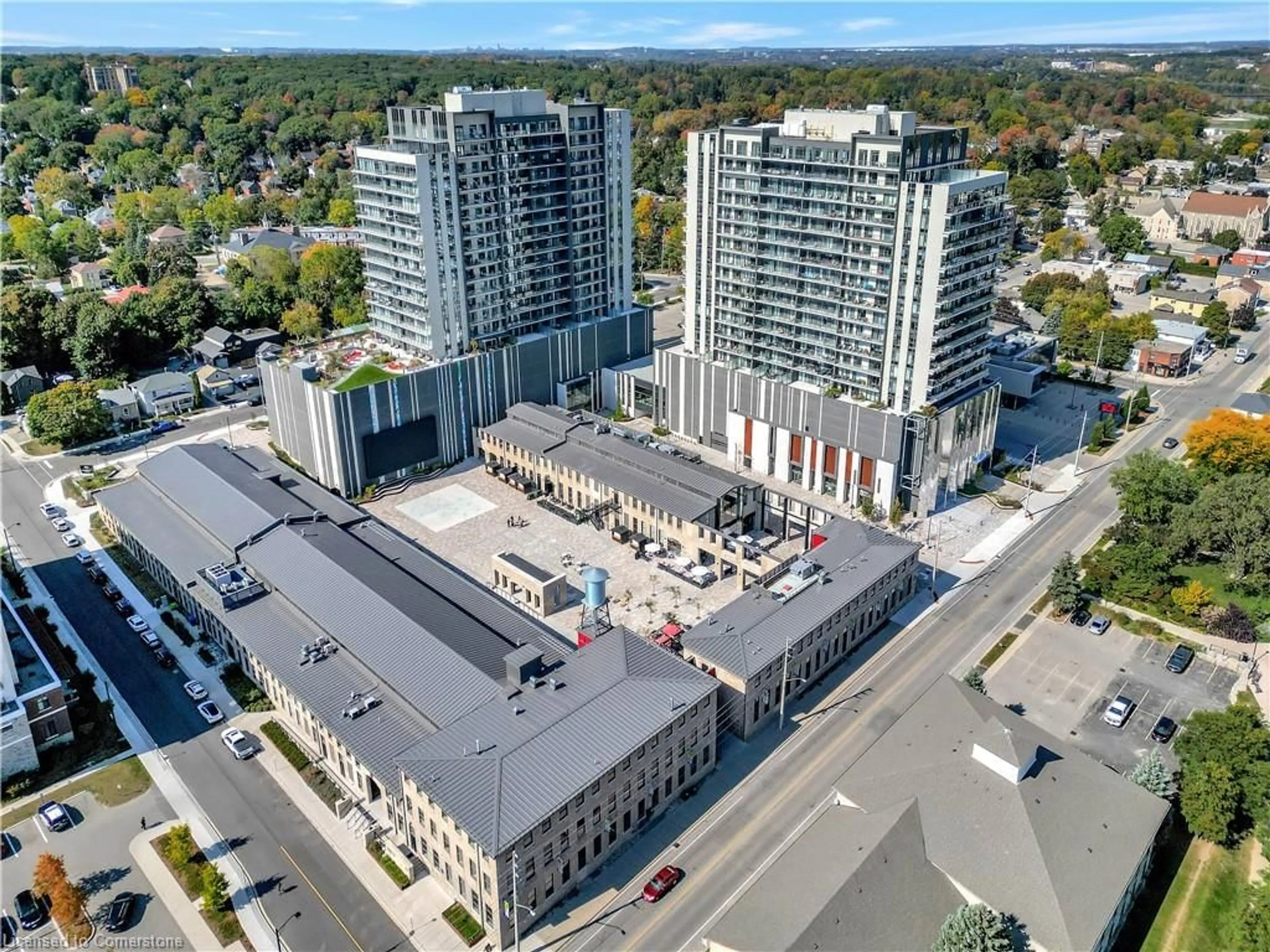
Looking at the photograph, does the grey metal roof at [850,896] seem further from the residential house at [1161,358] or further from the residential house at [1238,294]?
the residential house at [1238,294]

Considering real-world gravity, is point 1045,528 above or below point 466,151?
below

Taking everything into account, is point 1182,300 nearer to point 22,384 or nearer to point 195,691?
point 195,691

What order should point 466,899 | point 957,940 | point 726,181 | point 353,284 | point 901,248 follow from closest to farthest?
1. point 957,940
2. point 466,899
3. point 901,248
4. point 726,181
5. point 353,284

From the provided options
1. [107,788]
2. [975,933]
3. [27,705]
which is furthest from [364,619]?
[975,933]

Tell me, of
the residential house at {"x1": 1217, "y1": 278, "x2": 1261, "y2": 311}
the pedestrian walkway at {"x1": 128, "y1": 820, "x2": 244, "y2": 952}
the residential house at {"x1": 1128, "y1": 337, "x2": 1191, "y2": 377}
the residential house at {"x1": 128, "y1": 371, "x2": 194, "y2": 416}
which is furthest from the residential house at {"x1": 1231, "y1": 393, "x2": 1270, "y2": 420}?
the residential house at {"x1": 128, "y1": 371, "x2": 194, "y2": 416}

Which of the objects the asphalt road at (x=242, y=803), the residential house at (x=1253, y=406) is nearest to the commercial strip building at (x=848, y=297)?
the residential house at (x=1253, y=406)

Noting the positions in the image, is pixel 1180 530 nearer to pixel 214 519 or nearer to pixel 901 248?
pixel 901 248

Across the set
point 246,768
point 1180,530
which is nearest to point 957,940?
point 246,768
